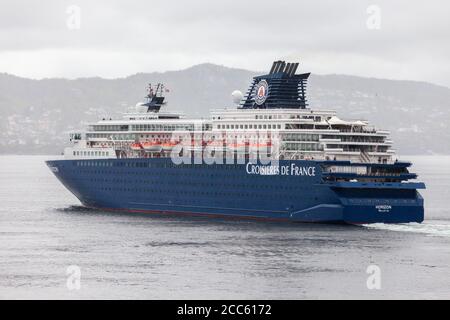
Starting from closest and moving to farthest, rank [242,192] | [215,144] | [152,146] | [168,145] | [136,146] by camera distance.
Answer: [242,192]
[215,144]
[168,145]
[152,146]
[136,146]

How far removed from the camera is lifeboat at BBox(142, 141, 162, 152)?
3723 inches

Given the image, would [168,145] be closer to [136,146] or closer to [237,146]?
[136,146]

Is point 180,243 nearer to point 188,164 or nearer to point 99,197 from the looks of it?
point 188,164

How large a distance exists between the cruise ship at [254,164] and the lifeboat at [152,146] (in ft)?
0.35

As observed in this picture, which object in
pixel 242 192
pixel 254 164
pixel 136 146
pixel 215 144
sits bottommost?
pixel 242 192

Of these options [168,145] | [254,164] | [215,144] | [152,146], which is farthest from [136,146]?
[254,164]

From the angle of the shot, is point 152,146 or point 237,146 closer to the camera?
point 237,146

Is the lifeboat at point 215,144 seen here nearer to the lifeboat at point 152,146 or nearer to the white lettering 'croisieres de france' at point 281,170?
the lifeboat at point 152,146

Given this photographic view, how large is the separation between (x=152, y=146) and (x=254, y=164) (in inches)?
537

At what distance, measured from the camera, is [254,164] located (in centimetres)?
8400

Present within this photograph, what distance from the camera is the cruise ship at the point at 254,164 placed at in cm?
8012

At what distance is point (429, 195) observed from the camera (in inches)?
5251

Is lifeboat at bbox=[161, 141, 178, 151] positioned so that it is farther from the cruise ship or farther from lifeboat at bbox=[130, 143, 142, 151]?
lifeboat at bbox=[130, 143, 142, 151]
